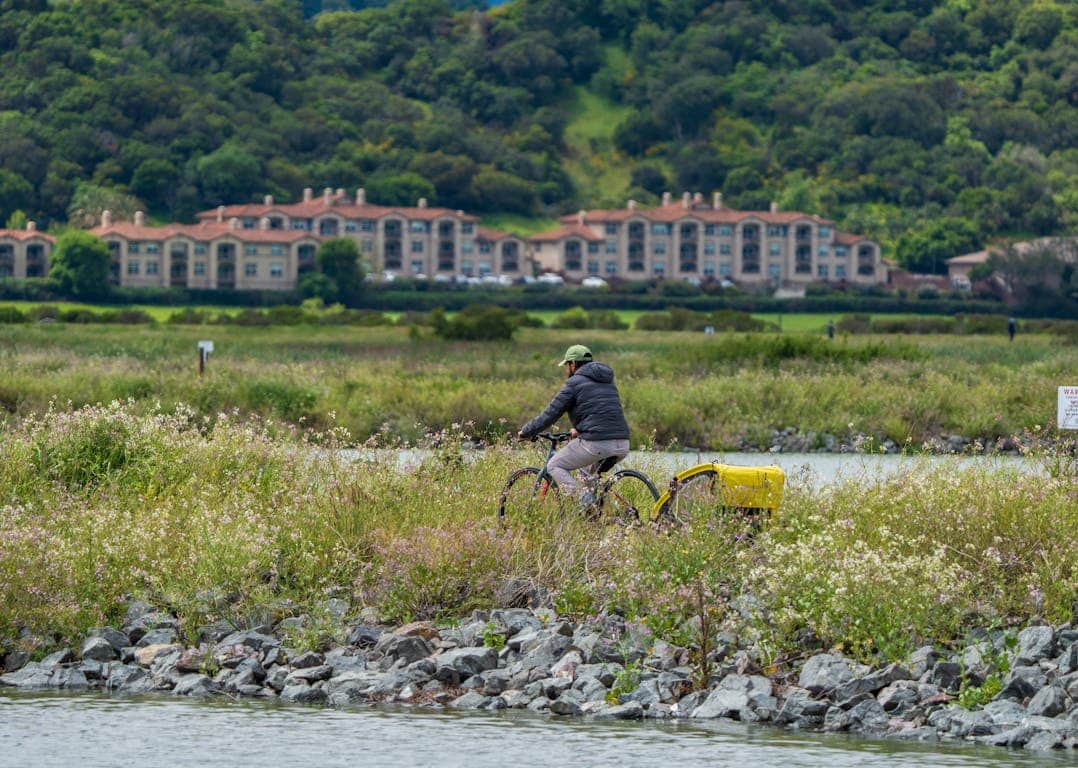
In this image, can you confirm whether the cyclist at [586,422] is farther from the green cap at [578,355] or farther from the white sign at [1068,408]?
the white sign at [1068,408]

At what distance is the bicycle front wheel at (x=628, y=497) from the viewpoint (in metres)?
20.2

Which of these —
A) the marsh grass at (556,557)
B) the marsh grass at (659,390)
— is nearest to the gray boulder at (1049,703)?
the marsh grass at (556,557)

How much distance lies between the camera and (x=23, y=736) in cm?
1636

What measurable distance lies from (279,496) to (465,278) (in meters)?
169

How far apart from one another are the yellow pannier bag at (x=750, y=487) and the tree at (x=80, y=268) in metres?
149

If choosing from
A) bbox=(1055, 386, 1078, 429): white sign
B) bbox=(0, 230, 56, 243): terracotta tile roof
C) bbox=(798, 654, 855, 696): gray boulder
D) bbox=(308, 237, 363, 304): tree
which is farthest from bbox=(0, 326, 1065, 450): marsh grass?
bbox=(0, 230, 56, 243): terracotta tile roof

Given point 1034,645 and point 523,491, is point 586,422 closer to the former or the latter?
point 523,491

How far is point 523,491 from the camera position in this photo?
20.8 meters

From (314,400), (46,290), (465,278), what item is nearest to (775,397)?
(314,400)

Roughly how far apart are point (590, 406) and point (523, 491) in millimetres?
1081

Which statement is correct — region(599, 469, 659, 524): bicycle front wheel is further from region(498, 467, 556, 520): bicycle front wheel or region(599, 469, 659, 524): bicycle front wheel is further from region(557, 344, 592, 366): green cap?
region(557, 344, 592, 366): green cap

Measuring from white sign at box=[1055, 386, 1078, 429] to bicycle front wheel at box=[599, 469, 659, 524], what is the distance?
4.81 m

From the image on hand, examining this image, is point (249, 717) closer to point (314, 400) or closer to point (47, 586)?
point (47, 586)

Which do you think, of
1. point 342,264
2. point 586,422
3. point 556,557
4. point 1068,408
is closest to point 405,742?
point 556,557
